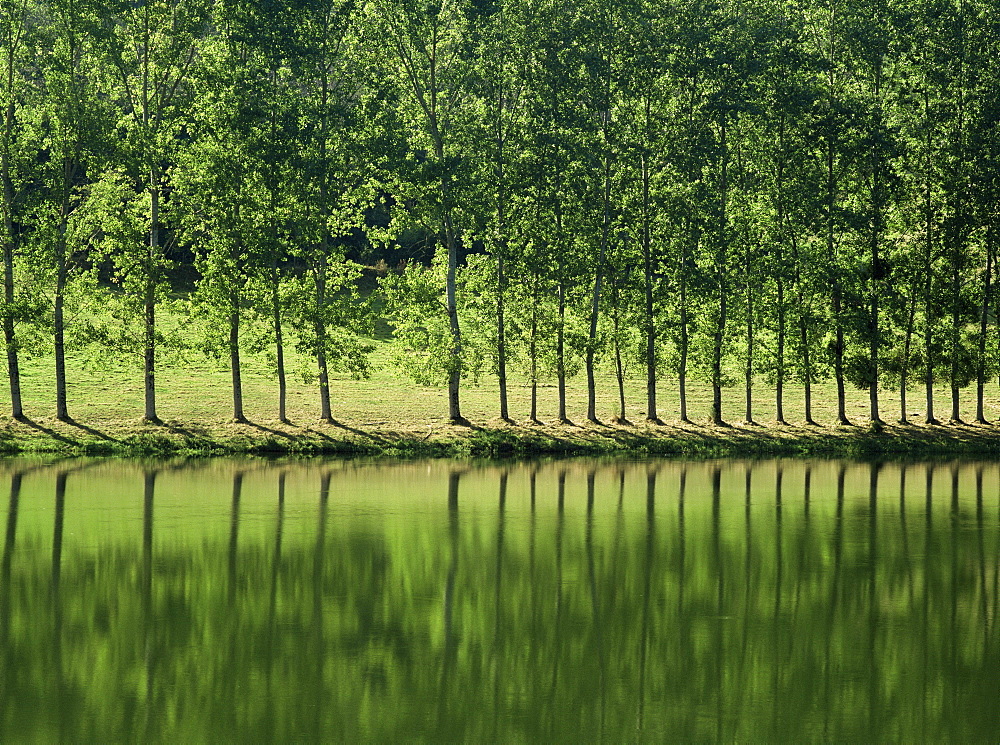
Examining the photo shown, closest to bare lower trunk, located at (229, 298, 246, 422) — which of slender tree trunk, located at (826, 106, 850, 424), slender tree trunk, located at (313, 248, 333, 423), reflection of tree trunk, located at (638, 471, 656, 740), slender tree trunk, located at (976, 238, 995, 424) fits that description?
slender tree trunk, located at (313, 248, 333, 423)

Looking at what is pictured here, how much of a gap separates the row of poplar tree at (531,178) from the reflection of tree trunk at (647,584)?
664 inches

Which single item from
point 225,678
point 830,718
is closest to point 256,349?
point 225,678

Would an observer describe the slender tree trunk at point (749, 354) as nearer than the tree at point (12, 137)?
No

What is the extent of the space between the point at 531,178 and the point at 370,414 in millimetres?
11537

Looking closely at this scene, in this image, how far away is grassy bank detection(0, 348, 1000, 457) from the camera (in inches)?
1870

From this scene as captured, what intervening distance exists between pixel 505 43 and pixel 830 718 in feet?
134

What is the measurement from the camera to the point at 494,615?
19.8m

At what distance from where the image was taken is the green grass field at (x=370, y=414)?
48.5 m

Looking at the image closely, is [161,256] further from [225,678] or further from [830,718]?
[830,718]

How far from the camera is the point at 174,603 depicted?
66.6ft

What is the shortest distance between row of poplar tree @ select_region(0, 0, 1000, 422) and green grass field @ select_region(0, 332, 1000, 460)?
150 cm

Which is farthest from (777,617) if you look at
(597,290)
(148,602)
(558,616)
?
(597,290)

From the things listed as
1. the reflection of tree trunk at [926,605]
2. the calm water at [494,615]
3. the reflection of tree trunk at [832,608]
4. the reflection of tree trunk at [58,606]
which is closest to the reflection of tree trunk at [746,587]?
the calm water at [494,615]

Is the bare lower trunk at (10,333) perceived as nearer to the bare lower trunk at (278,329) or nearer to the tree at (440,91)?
the bare lower trunk at (278,329)
